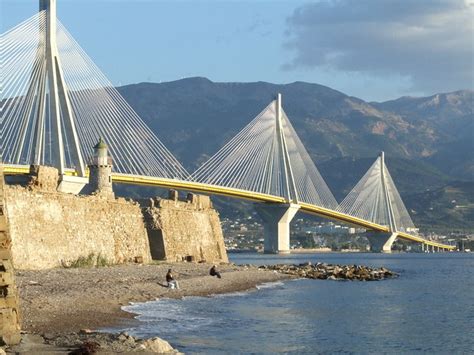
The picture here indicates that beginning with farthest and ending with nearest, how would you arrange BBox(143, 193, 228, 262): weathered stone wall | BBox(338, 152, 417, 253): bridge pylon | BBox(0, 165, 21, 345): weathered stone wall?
BBox(338, 152, 417, 253): bridge pylon < BBox(143, 193, 228, 262): weathered stone wall < BBox(0, 165, 21, 345): weathered stone wall

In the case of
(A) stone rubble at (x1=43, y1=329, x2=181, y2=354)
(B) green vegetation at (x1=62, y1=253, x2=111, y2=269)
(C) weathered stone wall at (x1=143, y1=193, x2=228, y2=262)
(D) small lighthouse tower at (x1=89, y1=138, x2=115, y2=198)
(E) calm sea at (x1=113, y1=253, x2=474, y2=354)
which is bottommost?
(E) calm sea at (x1=113, y1=253, x2=474, y2=354)

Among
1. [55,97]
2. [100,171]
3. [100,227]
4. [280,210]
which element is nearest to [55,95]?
[55,97]

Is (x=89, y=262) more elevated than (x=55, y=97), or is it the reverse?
(x=55, y=97)

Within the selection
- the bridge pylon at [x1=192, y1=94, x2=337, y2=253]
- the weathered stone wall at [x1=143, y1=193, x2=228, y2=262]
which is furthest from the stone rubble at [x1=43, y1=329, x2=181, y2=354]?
the bridge pylon at [x1=192, y1=94, x2=337, y2=253]

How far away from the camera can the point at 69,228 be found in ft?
106

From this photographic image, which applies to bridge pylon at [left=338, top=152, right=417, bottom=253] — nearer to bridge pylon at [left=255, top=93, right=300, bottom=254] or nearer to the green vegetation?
bridge pylon at [left=255, top=93, right=300, bottom=254]

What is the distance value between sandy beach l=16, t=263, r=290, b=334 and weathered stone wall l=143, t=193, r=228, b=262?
2248mm

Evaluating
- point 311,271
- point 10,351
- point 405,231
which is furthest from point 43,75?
point 405,231

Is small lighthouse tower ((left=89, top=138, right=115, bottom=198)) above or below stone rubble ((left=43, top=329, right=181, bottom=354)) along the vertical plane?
above

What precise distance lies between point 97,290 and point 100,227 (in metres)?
11.1

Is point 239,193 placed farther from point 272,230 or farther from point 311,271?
point 311,271

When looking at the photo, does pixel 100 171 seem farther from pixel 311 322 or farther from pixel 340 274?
pixel 311 322

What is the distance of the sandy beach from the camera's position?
1870cm

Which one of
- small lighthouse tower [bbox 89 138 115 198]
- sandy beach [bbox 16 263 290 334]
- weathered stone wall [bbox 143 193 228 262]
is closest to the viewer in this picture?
sandy beach [bbox 16 263 290 334]
